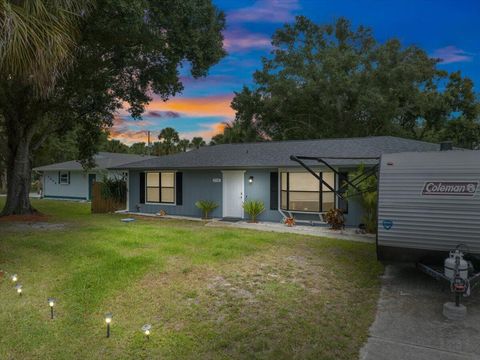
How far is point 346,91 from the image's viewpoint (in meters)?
24.7

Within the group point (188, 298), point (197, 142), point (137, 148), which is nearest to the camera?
point (188, 298)

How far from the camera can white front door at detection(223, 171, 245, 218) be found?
1557cm

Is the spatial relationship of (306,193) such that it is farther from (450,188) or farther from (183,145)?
(183,145)

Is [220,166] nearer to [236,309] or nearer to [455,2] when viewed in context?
[236,309]

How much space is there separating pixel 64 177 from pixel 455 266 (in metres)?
30.2

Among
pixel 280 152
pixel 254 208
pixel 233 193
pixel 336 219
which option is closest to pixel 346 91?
pixel 280 152

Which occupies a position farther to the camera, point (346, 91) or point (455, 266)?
point (346, 91)

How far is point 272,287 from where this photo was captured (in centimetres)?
650

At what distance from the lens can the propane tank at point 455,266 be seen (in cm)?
541

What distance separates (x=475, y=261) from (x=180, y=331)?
15.7 ft

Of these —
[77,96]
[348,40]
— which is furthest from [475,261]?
[348,40]

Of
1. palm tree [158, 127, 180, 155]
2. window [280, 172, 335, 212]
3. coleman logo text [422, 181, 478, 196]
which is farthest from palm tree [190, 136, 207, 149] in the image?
coleman logo text [422, 181, 478, 196]

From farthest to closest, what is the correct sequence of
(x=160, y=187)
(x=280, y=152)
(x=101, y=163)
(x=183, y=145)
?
(x=183, y=145), (x=101, y=163), (x=160, y=187), (x=280, y=152)

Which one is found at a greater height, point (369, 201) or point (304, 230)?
point (369, 201)
